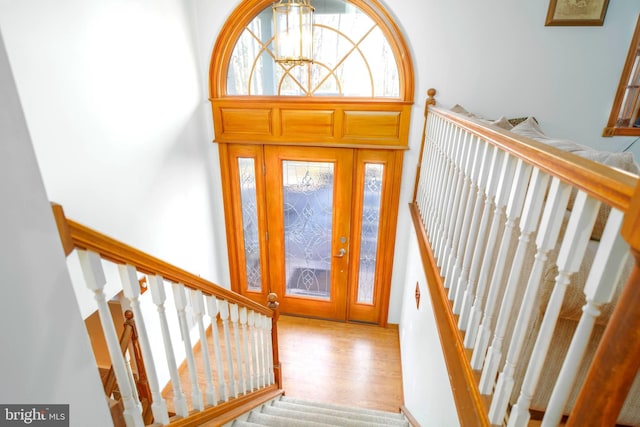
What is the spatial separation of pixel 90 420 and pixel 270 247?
120 inches

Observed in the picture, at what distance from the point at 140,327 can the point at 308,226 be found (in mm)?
2661

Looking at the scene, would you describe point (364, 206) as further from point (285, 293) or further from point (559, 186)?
point (559, 186)

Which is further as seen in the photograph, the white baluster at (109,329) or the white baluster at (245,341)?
the white baluster at (245,341)

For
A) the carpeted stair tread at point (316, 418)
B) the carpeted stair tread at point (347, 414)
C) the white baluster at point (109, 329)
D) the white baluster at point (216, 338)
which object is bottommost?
the carpeted stair tread at point (347, 414)

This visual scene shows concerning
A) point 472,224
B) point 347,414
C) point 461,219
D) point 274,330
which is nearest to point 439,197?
point 461,219

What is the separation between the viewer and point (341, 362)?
3.43 m

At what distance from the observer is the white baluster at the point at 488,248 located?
1.03m

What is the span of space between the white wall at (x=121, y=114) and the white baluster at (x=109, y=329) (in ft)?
3.97

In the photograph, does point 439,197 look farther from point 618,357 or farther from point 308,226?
point 308,226

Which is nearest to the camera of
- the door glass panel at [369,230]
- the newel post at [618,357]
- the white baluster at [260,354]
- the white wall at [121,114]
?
the newel post at [618,357]

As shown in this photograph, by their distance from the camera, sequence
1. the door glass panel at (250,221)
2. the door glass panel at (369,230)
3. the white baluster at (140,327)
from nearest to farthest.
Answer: the white baluster at (140,327), the door glass panel at (369,230), the door glass panel at (250,221)

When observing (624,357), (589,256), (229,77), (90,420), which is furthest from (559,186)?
(229,77)

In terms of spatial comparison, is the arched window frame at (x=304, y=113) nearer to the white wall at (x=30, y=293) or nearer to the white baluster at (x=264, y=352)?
the white baluster at (x=264, y=352)

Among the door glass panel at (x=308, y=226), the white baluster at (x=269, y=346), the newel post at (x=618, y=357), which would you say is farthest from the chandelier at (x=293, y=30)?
the newel post at (x=618, y=357)
